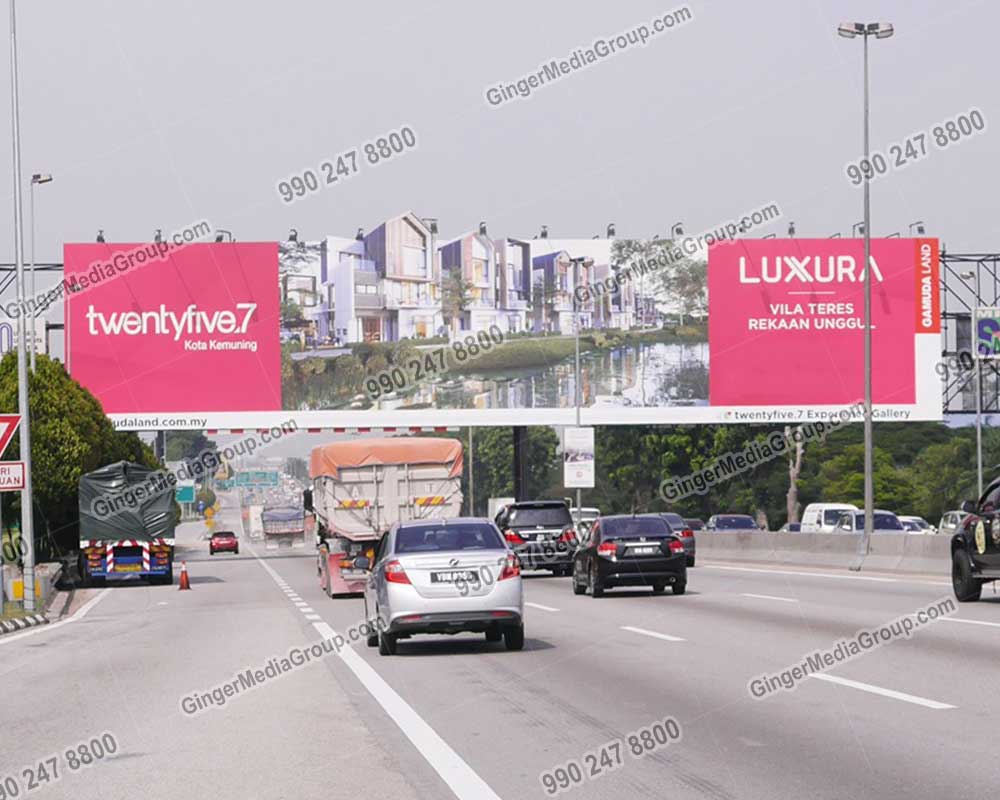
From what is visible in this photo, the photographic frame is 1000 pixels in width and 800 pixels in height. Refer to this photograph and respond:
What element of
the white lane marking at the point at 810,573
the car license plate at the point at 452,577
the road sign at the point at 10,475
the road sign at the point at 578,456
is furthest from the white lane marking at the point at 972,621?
the road sign at the point at 578,456

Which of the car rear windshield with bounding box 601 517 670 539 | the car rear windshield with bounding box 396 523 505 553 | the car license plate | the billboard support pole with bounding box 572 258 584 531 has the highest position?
the billboard support pole with bounding box 572 258 584 531

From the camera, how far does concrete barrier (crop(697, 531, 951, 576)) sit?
35.6 metres

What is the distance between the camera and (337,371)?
6269 cm

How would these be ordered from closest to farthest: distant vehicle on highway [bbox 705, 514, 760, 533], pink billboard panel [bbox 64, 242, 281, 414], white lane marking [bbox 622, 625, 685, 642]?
1. white lane marking [bbox 622, 625, 685, 642]
2. distant vehicle on highway [bbox 705, 514, 760, 533]
3. pink billboard panel [bbox 64, 242, 281, 414]

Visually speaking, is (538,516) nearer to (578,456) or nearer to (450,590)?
(450,590)

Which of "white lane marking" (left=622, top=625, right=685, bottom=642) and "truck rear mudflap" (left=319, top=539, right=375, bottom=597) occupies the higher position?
"white lane marking" (left=622, top=625, right=685, bottom=642)

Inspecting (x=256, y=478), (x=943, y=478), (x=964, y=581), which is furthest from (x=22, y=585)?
(x=256, y=478)

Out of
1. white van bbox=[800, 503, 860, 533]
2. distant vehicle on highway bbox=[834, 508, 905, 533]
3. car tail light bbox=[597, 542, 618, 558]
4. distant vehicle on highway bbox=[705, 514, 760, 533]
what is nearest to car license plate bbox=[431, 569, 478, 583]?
car tail light bbox=[597, 542, 618, 558]

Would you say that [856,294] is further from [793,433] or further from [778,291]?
[793,433]

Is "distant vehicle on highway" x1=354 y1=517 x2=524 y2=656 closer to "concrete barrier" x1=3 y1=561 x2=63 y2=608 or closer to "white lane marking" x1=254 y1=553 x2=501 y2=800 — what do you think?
"white lane marking" x1=254 y1=553 x2=501 y2=800

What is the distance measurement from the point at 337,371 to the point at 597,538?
108 ft

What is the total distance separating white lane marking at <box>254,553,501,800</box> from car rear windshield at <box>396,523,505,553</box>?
5.29 ft

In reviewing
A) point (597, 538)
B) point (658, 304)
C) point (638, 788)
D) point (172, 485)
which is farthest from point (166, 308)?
point (638, 788)

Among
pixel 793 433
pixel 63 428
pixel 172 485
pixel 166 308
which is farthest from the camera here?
pixel 793 433
